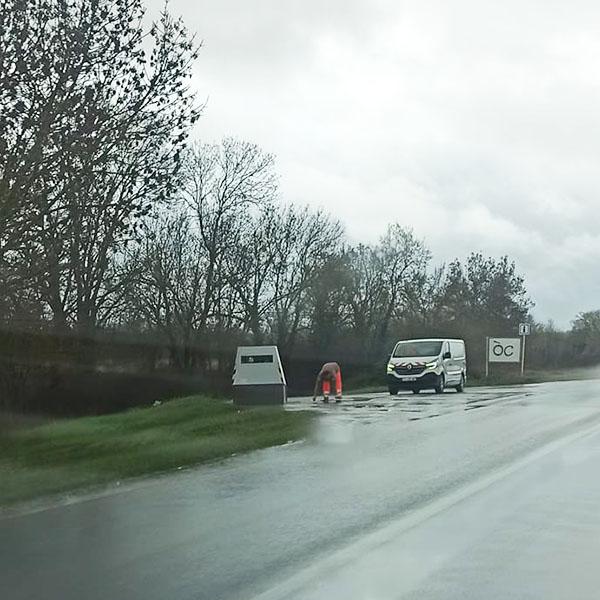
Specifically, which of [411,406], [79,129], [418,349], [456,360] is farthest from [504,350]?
[79,129]

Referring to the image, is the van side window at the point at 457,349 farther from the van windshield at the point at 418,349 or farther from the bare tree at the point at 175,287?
the bare tree at the point at 175,287

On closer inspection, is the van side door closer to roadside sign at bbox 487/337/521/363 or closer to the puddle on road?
the puddle on road

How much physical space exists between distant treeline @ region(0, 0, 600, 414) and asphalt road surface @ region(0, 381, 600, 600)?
7203 millimetres

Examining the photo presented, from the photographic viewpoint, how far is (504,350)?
51750mm

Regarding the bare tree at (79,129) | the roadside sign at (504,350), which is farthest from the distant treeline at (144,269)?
the roadside sign at (504,350)

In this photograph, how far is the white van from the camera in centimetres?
3541

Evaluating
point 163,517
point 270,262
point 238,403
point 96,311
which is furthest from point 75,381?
point 163,517

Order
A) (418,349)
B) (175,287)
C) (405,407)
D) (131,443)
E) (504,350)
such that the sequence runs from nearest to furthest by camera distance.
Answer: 1. (131,443)
2. (405,407)
3. (418,349)
4. (504,350)
5. (175,287)

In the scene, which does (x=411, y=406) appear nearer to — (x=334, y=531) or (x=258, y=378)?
(x=258, y=378)

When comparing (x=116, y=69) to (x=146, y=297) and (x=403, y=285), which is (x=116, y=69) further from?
(x=403, y=285)

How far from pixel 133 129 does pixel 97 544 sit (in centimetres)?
1284

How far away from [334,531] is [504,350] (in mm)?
43797

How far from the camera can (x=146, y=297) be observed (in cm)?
5494

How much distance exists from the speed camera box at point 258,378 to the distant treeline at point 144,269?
15.6ft
